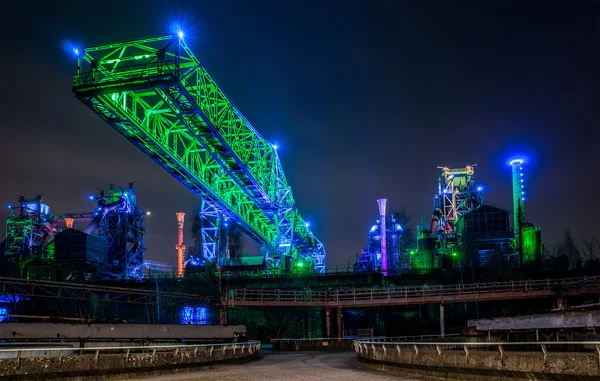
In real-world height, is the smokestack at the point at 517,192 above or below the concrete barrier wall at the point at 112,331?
above

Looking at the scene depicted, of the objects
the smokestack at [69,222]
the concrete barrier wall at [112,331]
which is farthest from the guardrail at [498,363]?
the smokestack at [69,222]

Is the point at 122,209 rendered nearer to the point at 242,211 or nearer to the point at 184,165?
the point at 242,211

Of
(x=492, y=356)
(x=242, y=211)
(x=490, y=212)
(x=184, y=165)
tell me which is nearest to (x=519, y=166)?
(x=490, y=212)

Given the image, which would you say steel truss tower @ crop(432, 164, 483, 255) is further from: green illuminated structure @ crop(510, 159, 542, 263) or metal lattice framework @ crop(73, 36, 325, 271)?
metal lattice framework @ crop(73, 36, 325, 271)

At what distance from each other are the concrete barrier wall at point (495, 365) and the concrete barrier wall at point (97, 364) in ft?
24.6

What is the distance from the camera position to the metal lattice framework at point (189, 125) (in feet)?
128

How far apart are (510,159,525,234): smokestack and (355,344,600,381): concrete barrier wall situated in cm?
7983

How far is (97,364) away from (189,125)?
108 ft

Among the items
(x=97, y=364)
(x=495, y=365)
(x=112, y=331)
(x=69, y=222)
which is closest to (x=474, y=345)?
(x=495, y=365)

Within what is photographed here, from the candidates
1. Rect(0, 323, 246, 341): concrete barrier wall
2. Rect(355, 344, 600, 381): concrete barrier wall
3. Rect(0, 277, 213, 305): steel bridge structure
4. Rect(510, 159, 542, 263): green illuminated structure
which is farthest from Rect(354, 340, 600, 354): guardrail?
Rect(510, 159, 542, 263): green illuminated structure

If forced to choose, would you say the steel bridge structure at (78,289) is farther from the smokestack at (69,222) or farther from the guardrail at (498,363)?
the smokestack at (69,222)

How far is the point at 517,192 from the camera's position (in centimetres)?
9600

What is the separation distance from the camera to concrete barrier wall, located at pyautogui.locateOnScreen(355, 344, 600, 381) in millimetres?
10953

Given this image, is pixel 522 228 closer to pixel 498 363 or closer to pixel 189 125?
pixel 189 125
